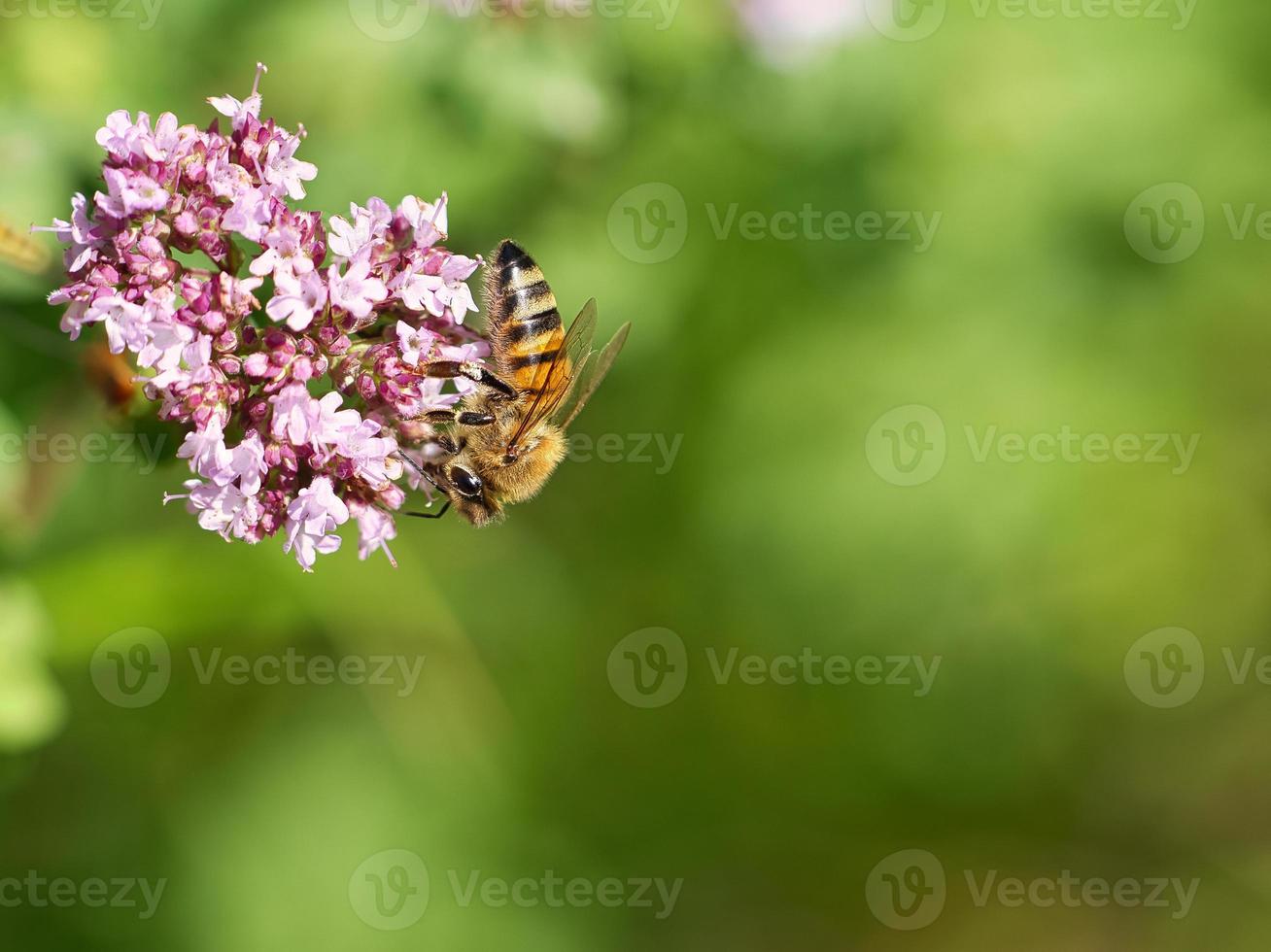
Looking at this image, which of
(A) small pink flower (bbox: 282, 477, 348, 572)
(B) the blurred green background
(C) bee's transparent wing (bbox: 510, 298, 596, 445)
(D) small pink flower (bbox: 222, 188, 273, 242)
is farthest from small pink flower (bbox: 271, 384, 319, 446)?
(B) the blurred green background

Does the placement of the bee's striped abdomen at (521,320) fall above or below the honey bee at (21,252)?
above

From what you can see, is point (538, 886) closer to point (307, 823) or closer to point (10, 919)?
point (307, 823)

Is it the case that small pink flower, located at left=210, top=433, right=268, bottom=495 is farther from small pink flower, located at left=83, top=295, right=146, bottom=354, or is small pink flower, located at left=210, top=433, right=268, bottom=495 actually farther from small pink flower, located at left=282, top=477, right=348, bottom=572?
small pink flower, located at left=83, top=295, right=146, bottom=354

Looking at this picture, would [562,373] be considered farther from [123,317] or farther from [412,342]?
[123,317]

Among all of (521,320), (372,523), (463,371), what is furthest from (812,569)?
(372,523)

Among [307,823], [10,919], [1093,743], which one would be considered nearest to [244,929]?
[307,823]

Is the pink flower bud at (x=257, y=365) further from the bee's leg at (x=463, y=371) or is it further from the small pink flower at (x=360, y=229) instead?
the bee's leg at (x=463, y=371)

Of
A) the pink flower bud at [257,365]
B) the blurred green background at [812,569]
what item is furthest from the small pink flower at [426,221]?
the blurred green background at [812,569]
